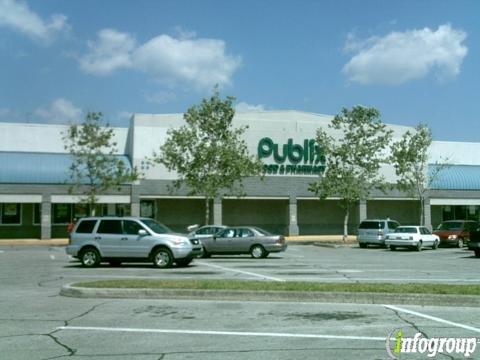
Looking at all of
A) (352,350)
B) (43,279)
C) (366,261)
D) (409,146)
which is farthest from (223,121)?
(352,350)

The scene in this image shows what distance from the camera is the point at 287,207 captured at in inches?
1855

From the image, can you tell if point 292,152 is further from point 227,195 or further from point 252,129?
point 227,195

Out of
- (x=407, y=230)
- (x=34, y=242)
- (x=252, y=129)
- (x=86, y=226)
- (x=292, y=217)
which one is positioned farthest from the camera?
(x=252, y=129)

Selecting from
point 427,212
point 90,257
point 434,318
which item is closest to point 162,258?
point 90,257

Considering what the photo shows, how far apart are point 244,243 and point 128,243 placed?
6693 mm

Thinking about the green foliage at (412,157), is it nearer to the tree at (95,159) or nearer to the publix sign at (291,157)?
the publix sign at (291,157)

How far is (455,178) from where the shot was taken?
50.5 m

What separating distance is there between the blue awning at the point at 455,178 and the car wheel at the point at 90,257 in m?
33.0

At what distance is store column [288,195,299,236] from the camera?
151 ft

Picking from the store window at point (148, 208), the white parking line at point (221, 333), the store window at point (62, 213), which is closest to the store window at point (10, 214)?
the store window at point (62, 213)

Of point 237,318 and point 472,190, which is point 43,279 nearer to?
point 237,318

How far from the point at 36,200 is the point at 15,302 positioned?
1175 inches

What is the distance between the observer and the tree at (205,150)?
38000 mm

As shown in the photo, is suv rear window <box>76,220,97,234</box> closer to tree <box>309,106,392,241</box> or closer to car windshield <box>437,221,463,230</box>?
tree <box>309,106,392,241</box>
